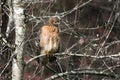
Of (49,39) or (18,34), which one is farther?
(49,39)

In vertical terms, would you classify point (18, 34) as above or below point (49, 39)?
above

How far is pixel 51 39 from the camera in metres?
7.56

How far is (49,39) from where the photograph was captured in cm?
756

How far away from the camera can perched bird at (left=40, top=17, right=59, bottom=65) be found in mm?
7488

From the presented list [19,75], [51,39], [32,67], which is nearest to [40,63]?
[51,39]

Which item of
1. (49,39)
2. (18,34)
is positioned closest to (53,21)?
(49,39)

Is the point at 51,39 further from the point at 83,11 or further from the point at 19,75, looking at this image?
the point at 83,11

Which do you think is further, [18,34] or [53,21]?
[53,21]

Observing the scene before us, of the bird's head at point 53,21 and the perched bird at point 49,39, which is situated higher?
the bird's head at point 53,21

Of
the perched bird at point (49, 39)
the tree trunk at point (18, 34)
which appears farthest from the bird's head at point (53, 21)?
the tree trunk at point (18, 34)

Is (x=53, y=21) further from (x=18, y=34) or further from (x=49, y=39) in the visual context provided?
(x=18, y=34)

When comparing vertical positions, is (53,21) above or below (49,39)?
above

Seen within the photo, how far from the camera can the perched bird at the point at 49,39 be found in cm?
749

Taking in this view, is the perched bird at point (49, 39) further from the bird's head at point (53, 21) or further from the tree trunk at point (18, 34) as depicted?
the tree trunk at point (18, 34)
